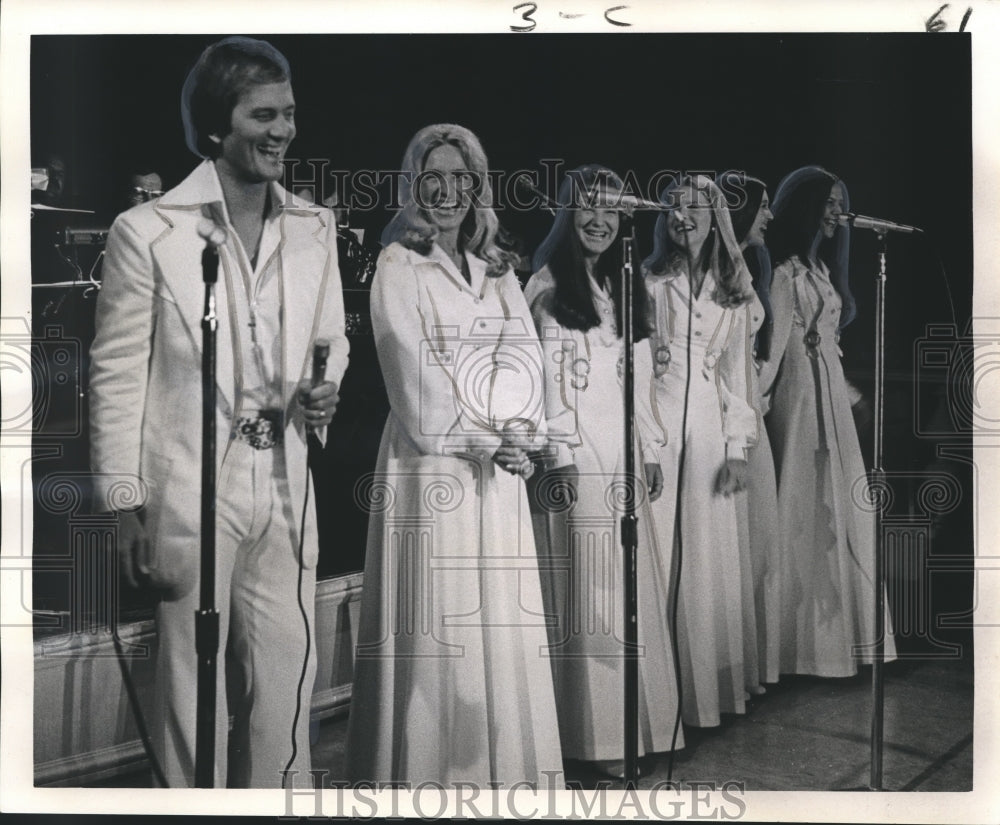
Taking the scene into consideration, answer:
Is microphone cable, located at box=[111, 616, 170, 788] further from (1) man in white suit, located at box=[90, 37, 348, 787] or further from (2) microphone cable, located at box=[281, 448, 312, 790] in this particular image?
(2) microphone cable, located at box=[281, 448, 312, 790]

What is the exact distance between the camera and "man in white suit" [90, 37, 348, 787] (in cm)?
247

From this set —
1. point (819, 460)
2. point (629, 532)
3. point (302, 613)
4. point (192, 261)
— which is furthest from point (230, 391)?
point (819, 460)

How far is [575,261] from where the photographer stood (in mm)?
2529

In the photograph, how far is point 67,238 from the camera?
2.51 m

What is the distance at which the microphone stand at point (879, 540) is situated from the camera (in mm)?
2566

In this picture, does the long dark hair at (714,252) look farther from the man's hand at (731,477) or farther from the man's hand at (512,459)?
the man's hand at (512,459)

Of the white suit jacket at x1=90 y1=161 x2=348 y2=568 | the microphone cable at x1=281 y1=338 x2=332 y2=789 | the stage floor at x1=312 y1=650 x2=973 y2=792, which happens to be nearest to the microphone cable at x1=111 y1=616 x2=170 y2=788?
the white suit jacket at x1=90 y1=161 x2=348 y2=568

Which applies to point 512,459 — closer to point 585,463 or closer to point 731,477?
point 585,463

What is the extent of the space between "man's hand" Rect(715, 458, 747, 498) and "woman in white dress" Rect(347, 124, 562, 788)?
0.47 m

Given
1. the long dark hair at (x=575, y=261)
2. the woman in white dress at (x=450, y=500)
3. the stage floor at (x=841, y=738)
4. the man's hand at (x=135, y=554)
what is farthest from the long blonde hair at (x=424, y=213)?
the stage floor at (x=841, y=738)

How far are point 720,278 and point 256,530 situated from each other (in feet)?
4.27

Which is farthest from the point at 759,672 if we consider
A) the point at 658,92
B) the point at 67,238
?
the point at 67,238

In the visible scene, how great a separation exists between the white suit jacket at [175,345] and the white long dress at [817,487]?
111cm

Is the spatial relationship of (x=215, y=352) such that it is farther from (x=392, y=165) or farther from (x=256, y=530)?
(x=392, y=165)
